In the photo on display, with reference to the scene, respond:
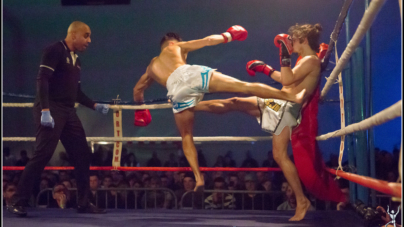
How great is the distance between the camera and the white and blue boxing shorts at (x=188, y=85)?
1877 mm

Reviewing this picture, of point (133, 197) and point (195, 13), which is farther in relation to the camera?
point (195, 13)

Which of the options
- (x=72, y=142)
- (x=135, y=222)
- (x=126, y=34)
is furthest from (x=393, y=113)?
(x=126, y=34)

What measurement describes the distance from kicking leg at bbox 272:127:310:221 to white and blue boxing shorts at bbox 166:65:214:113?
50 centimetres

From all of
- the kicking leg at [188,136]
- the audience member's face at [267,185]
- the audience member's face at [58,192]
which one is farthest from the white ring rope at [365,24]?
the audience member's face at [58,192]

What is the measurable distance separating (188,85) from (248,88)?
0.36m

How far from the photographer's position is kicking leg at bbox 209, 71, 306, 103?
172cm

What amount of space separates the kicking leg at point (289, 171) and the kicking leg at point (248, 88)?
0.26m

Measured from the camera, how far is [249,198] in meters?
2.84

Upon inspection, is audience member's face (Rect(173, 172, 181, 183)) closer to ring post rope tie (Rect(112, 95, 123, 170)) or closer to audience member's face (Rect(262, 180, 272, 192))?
audience member's face (Rect(262, 180, 272, 192))

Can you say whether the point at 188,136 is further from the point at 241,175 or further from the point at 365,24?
the point at 241,175

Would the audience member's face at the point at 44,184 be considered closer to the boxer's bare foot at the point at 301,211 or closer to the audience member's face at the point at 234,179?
the audience member's face at the point at 234,179

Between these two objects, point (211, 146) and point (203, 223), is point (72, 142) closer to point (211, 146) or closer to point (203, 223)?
point (203, 223)

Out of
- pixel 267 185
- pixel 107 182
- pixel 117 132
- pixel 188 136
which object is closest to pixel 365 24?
pixel 188 136

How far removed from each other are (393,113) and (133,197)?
102 inches
